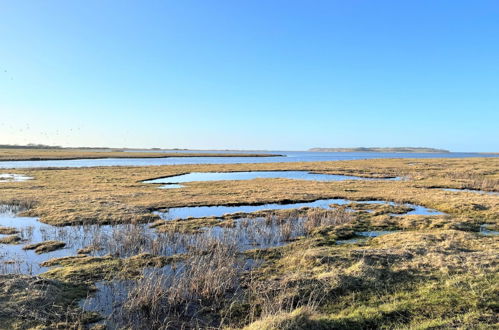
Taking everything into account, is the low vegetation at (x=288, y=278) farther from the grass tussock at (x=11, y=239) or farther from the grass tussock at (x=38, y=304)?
the grass tussock at (x=11, y=239)

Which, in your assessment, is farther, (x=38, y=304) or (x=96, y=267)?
(x=96, y=267)

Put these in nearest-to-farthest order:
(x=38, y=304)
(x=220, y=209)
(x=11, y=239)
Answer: (x=38, y=304) → (x=11, y=239) → (x=220, y=209)

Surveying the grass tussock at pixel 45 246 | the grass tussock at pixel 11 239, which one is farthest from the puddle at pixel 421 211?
the grass tussock at pixel 11 239

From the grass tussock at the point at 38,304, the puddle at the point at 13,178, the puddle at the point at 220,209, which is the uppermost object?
the puddle at the point at 13,178

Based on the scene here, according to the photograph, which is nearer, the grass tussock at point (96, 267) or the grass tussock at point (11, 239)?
the grass tussock at point (96, 267)

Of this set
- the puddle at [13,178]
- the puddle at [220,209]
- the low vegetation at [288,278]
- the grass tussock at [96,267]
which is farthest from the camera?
the puddle at [13,178]

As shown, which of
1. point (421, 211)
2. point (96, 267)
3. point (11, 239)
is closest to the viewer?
point (96, 267)

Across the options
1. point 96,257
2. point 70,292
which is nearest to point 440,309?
point 70,292

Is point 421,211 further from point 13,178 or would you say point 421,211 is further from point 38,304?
point 13,178

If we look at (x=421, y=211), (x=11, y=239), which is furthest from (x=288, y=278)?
(x=421, y=211)

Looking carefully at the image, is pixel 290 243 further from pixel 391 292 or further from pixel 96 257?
pixel 96 257

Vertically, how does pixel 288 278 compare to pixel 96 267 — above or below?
above

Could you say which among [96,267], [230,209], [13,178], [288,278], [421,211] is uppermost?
[13,178]

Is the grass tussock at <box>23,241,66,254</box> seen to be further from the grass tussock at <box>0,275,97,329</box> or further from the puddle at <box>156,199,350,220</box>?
the puddle at <box>156,199,350,220</box>
